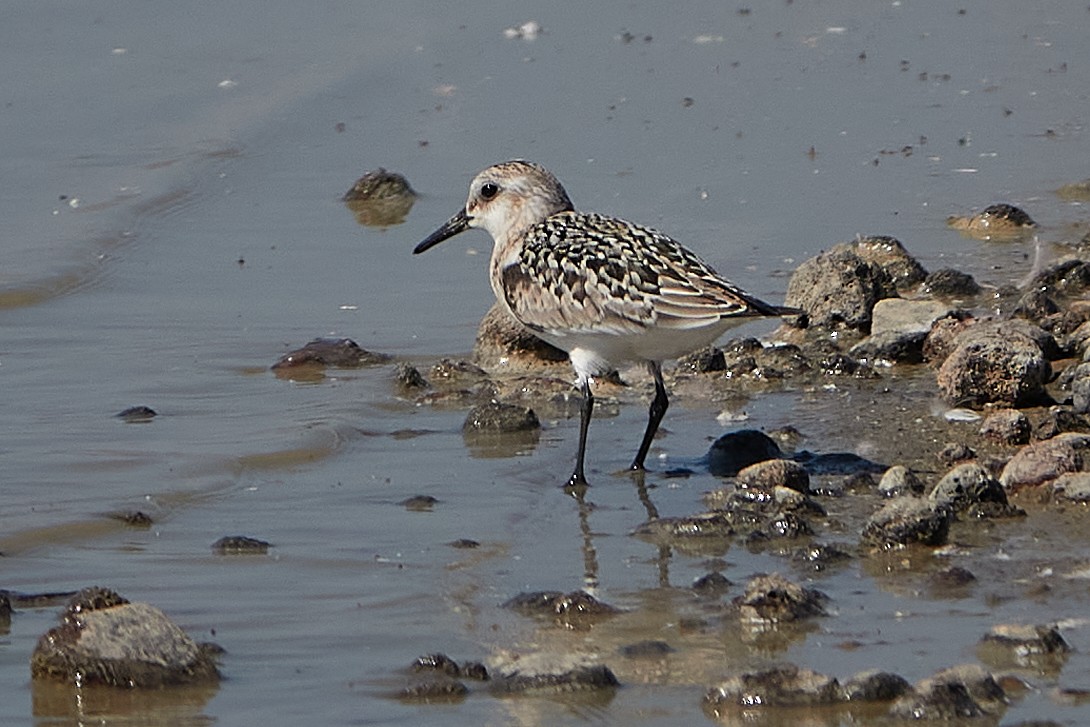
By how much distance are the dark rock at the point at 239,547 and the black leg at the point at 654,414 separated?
1.51 meters

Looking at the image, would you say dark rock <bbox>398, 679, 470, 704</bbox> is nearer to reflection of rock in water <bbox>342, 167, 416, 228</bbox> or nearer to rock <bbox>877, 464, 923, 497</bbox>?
rock <bbox>877, 464, 923, 497</bbox>

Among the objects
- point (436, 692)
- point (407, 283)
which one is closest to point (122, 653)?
point (436, 692)

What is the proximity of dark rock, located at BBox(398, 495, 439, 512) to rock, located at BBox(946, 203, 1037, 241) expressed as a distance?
427 centimetres

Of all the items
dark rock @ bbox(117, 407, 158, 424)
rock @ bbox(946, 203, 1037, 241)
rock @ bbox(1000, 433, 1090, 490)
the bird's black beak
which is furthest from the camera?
rock @ bbox(946, 203, 1037, 241)

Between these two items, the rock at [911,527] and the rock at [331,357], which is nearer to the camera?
the rock at [911,527]

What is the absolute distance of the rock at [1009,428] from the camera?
7043 mm

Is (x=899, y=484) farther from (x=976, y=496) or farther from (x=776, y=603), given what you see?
(x=776, y=603)

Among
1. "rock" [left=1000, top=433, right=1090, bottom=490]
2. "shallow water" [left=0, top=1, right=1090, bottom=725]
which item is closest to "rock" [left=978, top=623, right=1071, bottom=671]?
"shallow water" [left=0, top=1, right=1090, bottom=725]

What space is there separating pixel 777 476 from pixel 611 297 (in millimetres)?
981

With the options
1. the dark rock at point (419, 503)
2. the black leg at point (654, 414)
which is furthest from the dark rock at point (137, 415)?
the black leg at point (654, 414)

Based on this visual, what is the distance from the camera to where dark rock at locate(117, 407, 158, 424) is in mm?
7930

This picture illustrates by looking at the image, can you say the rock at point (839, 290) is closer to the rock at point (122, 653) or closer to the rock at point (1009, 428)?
the rock at point (1009, 428)

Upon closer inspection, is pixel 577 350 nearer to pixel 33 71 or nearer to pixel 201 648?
pixel 201 648

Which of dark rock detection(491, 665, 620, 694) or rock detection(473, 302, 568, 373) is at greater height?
dark rock detection(491, 665, 620, 694)
